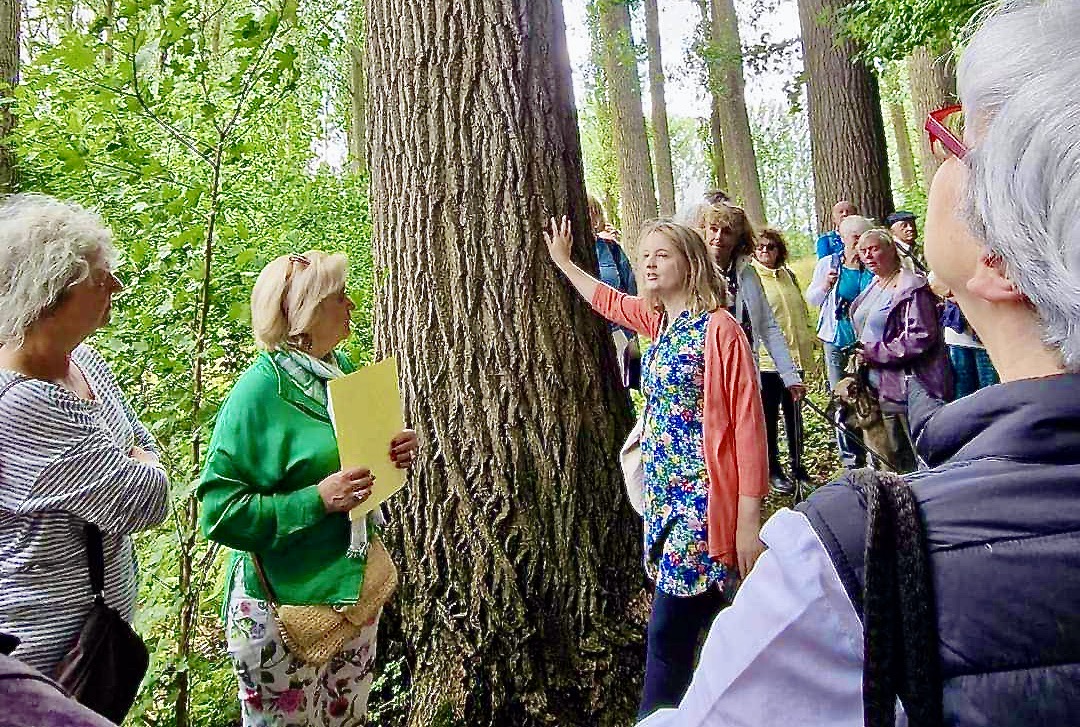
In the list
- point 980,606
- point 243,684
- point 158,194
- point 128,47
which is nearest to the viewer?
point 980,606

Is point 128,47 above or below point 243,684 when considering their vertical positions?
above

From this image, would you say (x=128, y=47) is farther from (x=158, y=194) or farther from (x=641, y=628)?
(x=641, y=628)

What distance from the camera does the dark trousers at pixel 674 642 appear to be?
8.94ft

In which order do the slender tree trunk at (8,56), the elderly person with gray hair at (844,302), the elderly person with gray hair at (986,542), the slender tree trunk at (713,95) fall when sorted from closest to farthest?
the elderly person with gray hair at (986,542) < the elderly person with gray hair at (844,302) < the slender tree trunk at (8,56) < the slender tree trunk at (713,95)

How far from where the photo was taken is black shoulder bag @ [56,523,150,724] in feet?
6.79

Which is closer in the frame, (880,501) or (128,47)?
(880,501)

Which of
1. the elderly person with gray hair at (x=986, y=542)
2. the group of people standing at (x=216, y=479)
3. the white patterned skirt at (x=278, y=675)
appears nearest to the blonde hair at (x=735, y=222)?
the group of people standing at (x=216, y=479)

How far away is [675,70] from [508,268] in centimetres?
1429

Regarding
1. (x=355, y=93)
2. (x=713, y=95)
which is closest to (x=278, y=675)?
(x=355, y=93)

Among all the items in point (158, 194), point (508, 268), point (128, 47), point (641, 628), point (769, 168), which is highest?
point (769, 168)

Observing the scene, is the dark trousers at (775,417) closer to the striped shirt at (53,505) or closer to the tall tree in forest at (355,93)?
the striped shirt at (53,505)

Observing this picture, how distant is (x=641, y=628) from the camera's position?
320 centimetres

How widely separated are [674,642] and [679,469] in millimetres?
553

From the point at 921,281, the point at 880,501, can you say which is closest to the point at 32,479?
the point at 880,501
